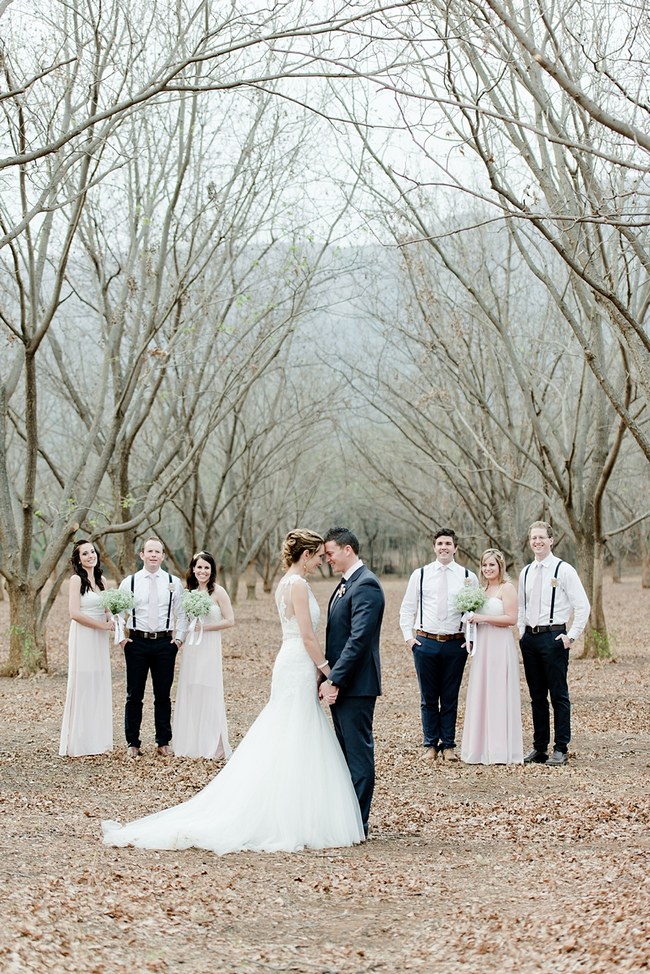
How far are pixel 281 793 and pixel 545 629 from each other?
346 cm

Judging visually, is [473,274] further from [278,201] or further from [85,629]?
[85,629]

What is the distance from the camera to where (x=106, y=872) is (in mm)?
5895

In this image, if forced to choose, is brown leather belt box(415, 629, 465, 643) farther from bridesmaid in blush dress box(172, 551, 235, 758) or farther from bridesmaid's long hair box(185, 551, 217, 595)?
bridesmaid's long hair box(185, 551, 217, 595)

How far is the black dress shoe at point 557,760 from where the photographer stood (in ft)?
30.6

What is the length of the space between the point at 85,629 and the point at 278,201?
34.6 ft

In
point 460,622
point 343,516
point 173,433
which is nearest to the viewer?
point 460,622

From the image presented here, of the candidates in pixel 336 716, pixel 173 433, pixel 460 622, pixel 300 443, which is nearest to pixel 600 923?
pixel 336 716

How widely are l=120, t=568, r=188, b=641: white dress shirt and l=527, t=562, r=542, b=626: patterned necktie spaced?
9.62ft

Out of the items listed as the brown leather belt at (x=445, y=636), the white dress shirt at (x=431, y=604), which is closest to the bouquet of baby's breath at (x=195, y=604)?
the white dress shirt at (x=431, y=604)

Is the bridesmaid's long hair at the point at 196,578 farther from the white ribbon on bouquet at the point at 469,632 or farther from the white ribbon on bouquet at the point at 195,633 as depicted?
the white ribbon on bouquet at the point at 469,632

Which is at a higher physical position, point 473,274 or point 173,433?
point 473,274

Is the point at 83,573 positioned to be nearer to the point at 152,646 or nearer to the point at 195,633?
the point at 152,646

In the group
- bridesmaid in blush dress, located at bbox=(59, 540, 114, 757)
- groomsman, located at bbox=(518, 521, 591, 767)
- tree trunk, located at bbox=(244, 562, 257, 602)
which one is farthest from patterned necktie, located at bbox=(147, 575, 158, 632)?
tree trunk, located at bbox=(244, 562, 257, 602)

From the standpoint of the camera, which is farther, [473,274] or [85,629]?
[473,274]
